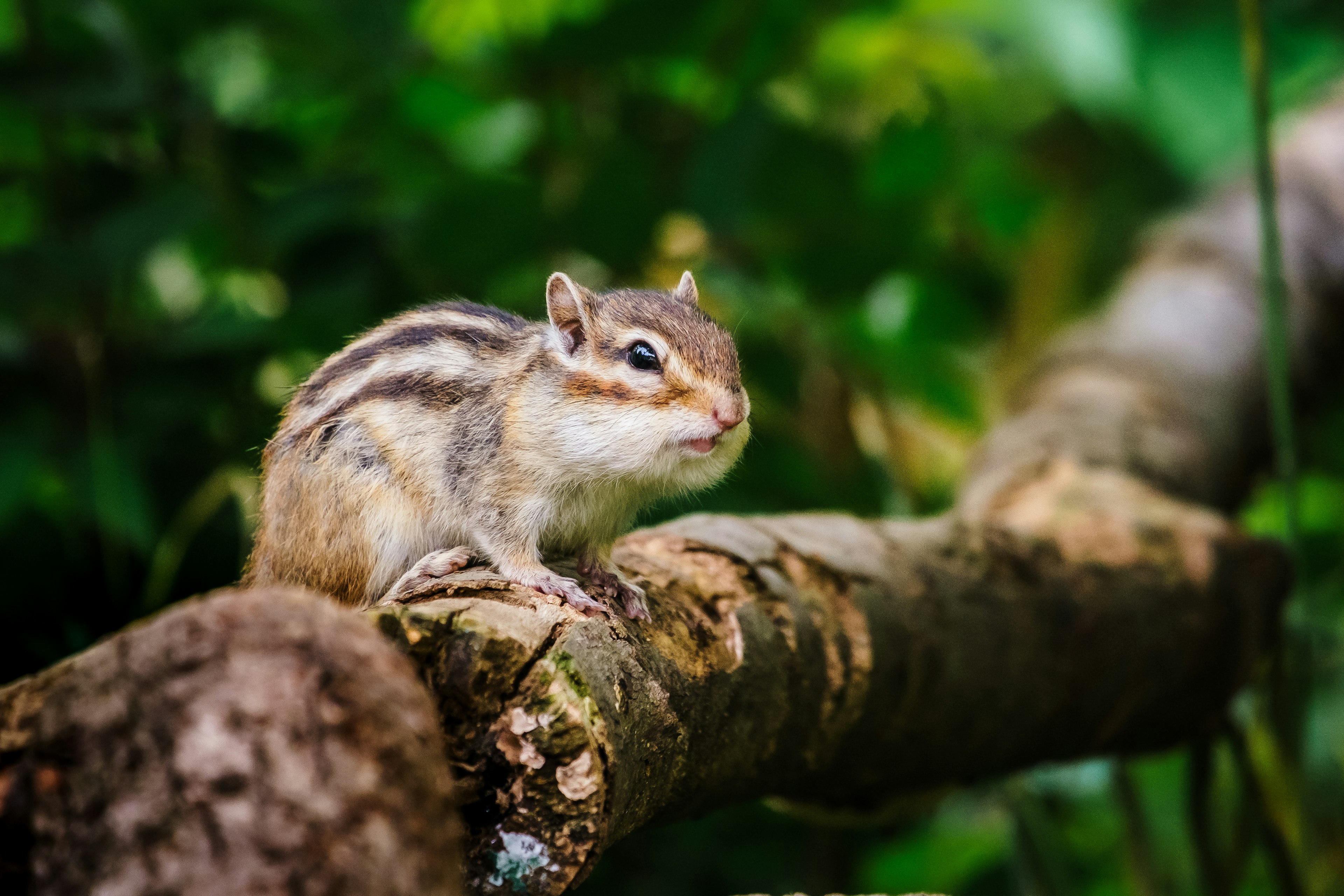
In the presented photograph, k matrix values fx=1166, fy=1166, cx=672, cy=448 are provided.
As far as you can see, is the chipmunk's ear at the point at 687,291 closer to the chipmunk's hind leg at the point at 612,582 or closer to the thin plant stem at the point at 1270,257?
the chipmunk's hind leg at the point at 612,582

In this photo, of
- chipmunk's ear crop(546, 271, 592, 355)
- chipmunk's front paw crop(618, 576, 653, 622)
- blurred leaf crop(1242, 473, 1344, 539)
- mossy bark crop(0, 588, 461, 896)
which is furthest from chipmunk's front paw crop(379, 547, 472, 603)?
blurred leaf crop(1242, 473, 1344, 539)

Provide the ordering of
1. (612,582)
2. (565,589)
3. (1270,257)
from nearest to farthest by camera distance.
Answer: (565,589) < (612,582) < (1270,257)

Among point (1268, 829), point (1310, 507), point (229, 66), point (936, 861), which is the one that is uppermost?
point (229, 66)

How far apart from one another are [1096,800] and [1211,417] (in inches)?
49.4

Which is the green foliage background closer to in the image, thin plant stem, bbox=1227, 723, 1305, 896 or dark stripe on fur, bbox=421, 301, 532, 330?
thin plant stem, bbox=1227, 723, 1305, 896

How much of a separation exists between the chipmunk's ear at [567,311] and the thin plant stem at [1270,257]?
1.28 m

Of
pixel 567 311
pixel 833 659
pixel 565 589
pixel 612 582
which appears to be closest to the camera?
pixel 565 589

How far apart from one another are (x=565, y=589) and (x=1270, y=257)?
1596mm

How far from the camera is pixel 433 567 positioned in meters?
1.49

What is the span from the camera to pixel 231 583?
2324 millimetres

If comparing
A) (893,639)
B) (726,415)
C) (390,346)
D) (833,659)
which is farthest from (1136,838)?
(390,346)

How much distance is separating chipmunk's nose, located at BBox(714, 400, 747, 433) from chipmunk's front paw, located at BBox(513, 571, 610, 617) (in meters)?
0.33

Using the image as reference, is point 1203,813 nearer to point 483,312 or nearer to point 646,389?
point 646,389

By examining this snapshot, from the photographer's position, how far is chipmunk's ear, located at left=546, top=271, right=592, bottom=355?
1738 millimetres
